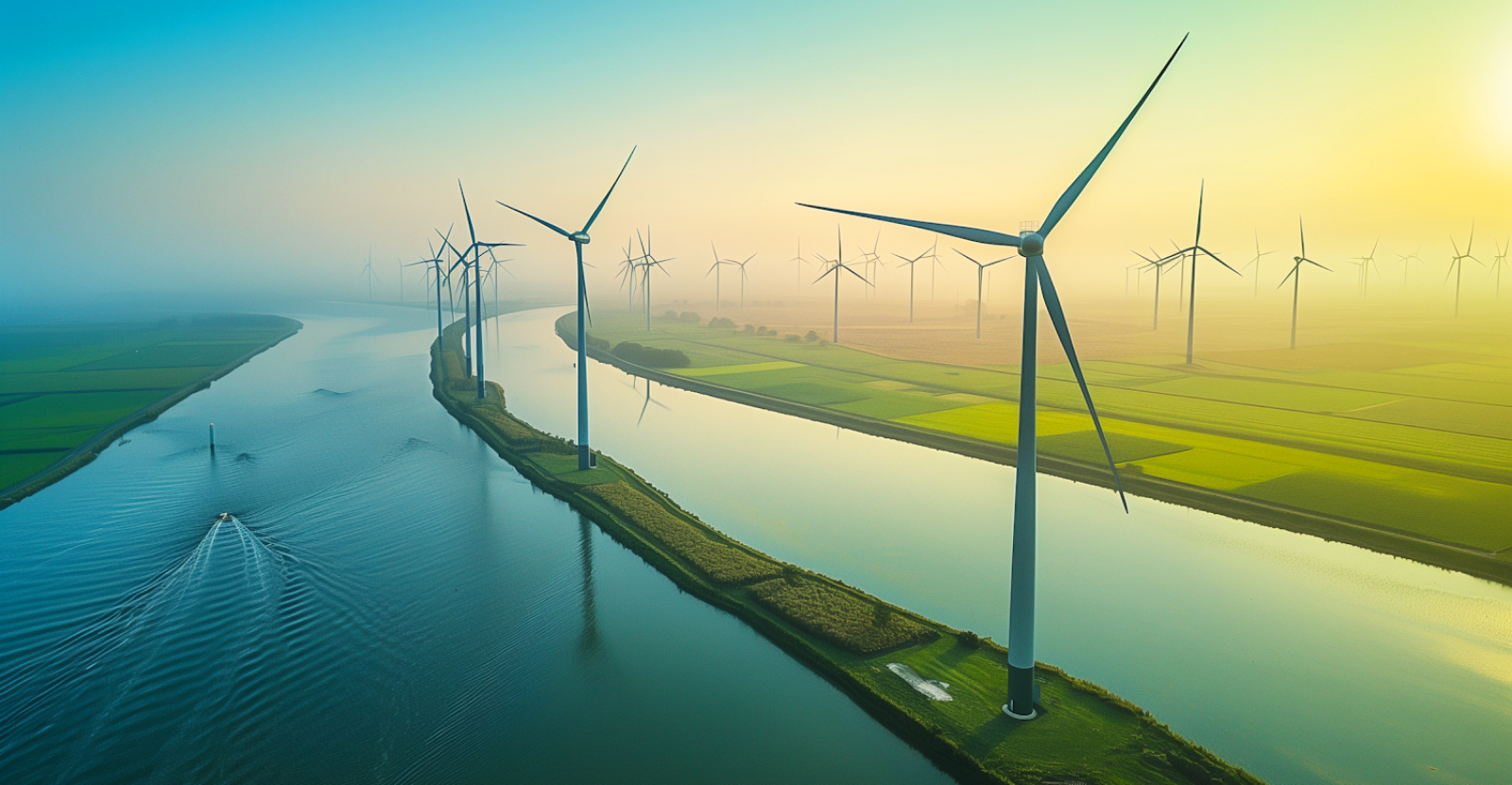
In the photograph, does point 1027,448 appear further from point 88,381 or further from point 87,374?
point 87,374

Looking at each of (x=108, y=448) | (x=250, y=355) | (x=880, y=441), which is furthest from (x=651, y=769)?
(x=250, y=355)

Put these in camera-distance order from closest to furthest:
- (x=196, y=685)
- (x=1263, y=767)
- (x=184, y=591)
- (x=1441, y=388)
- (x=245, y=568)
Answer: (x=1263, y=767), (x=196, y=685), (x=184, y=591), (x=245, y=568), (x=1441, y=388)

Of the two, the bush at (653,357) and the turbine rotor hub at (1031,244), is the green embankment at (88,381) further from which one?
the turbine rotor hub at (1031,244)

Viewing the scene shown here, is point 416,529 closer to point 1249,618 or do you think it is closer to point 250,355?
point 1249,618

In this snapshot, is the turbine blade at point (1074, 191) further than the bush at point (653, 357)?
No

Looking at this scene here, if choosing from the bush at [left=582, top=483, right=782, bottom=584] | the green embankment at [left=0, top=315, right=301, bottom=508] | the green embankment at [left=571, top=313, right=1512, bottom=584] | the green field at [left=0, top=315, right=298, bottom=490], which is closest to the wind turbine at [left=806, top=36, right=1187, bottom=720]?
the bush at [left=582, top=483, right=782, bottom=584]

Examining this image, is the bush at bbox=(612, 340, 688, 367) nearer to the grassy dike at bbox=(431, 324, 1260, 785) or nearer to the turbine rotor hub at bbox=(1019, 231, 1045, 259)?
the grassy dike at bbox=(431, 324, 1260, 785)

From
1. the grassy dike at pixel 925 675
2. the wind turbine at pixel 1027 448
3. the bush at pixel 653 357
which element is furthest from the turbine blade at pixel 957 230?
the bush at pixel 653 357
